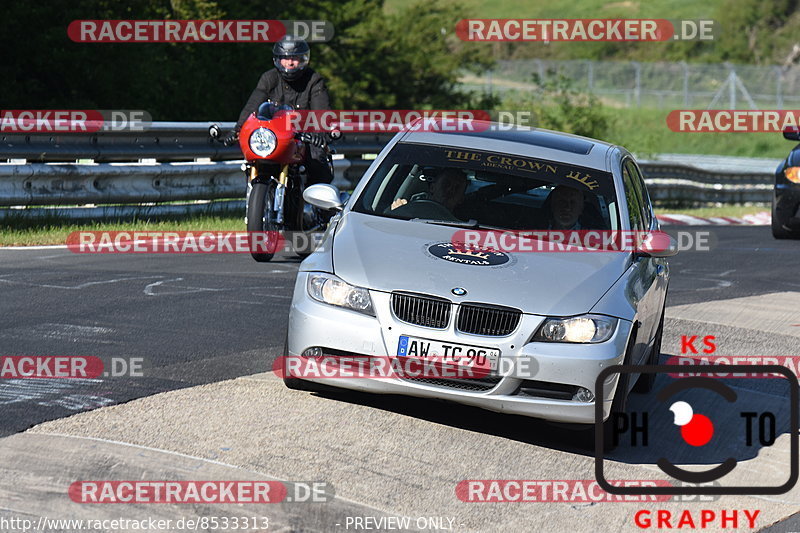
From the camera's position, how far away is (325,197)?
791 centimetres

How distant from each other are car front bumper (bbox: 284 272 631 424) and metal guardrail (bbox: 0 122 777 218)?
755 cm

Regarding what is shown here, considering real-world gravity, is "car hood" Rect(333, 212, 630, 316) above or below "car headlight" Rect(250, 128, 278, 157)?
below

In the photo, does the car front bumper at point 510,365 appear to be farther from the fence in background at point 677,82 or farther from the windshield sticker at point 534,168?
the fence in background at point 677,82

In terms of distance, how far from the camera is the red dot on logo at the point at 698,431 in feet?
23.7

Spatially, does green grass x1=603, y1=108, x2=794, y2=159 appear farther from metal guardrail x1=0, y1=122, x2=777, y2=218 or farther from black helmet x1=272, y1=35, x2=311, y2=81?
black helmet x1=272, y1=35, x2=311, y2=81

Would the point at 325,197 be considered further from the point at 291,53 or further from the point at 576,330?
the point at 291,53

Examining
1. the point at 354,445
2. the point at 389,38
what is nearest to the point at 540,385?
the point at 354,445

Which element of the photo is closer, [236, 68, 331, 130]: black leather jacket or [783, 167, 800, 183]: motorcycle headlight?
[236, 68, 331, 130]: black leather jacket

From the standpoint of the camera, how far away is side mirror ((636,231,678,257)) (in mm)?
7496

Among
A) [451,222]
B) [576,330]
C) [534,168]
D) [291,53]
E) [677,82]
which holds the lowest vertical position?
[576,330]

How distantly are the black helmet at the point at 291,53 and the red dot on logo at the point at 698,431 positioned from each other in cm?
534

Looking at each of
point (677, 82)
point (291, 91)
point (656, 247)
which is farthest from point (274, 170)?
point (677, 82)

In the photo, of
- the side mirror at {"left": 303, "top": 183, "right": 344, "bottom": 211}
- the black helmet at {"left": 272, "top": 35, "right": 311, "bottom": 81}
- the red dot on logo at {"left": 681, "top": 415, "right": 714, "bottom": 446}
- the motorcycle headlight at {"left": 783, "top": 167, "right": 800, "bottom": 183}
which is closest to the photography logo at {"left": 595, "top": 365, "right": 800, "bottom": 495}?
the red dot on logo at {"left": 681, "top": 415, "right": 714, "bottom": 446}

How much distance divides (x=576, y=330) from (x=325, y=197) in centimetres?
206
